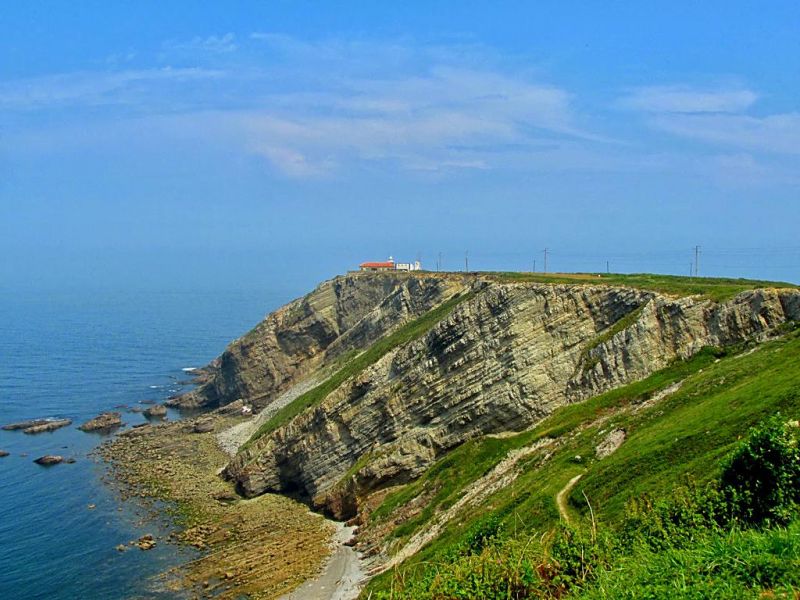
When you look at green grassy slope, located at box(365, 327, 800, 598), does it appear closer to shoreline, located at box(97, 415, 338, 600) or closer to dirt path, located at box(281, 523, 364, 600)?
dirt path, located at box(281, 523, 364, 600)

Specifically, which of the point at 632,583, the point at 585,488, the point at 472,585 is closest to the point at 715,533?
the point at 632,583

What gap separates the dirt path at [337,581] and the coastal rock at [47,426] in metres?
60.2

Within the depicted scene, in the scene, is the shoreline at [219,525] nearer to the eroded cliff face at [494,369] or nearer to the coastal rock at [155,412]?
the eroded cliff face at [494,369]

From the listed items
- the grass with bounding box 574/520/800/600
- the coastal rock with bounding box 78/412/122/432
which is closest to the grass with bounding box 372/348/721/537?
the grass with bounding box 574/520/800/600

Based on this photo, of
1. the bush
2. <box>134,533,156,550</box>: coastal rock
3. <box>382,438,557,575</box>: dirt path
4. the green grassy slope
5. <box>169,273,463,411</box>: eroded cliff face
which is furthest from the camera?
<box>169,273,463,411</box>: eroded cliff face

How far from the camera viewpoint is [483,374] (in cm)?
5700

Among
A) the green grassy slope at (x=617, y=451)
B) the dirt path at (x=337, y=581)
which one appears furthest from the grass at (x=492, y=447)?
the dirt path at (x=337, y=581)

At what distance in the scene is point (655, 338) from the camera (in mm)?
50219

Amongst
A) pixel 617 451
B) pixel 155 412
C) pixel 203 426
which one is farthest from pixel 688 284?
pixel 155 412

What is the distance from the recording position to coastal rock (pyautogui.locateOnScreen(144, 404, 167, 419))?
341 feet

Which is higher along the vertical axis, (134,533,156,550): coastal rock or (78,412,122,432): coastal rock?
(134,533,156,550): coastal rock

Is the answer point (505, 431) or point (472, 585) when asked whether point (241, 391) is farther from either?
point (472, 585)

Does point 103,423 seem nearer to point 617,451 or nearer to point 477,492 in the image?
point 477,492

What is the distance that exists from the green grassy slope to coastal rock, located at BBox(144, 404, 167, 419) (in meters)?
61.6
